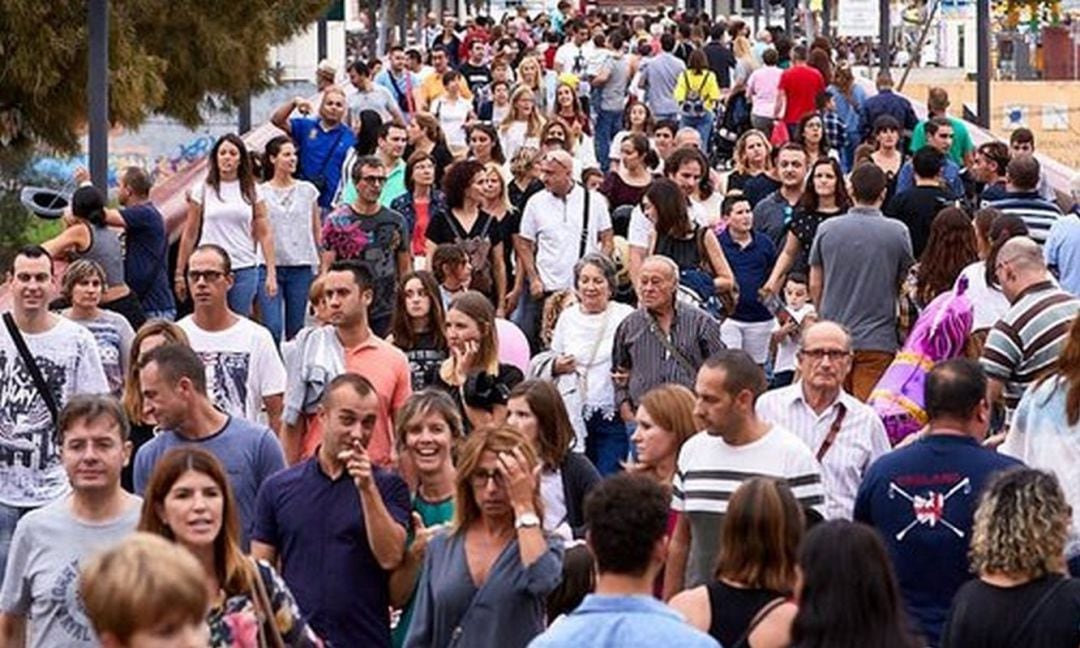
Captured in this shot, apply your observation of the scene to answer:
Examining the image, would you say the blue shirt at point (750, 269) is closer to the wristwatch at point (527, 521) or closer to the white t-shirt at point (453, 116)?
the wristwatch at point (527, 521)

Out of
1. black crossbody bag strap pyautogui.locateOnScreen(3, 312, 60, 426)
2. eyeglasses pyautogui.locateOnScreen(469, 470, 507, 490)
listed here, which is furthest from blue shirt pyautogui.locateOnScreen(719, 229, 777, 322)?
eyeglasses pyautogui.locateOnScreen(469, 470, 507, 490)

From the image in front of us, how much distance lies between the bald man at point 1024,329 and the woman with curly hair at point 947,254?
2.43 meters

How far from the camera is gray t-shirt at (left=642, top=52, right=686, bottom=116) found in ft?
106

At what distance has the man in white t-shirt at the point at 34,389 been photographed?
11.8 metres

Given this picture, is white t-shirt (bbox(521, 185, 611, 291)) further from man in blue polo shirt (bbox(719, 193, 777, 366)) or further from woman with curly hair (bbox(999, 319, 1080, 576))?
woman with curly hair (bbox(999, 319, 1080, 576))

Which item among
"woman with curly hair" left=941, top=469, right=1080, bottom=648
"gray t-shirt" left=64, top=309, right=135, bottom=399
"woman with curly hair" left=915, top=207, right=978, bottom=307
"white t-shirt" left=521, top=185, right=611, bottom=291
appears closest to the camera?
"woman with curly hair" left=941, top=469, right=1080, bottom=648

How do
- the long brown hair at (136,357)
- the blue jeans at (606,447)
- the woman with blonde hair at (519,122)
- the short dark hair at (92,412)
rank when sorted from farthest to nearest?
the woman with blonde hair at (519,122)
the blue jeans at (606,447)
the long brown hair at (136,357)
the short dark hair at (92,412)

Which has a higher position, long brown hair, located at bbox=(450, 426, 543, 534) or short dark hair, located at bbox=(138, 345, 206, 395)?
short dark hair, located at bbox=(138, 345, 206, 395)

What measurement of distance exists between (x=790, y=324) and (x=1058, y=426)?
19.6ft

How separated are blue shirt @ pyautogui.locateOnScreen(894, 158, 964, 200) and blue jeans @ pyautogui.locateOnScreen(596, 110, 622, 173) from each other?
11.3 metres

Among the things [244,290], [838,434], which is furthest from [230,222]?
[838,434]

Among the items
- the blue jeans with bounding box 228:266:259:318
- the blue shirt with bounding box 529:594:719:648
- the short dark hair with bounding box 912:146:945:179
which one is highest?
the short dark hair with bounding box 912:146:945:179

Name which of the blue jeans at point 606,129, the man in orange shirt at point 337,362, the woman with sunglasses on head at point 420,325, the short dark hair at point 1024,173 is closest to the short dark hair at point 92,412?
the man in orange shirt at point 337,362

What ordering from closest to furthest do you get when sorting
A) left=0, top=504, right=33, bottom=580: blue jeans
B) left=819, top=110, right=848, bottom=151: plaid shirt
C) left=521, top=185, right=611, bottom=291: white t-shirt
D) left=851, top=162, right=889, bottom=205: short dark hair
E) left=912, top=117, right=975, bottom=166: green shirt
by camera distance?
left=0, top=504, right=33, bottom=580: blue jeans
left=851, top=162, right=889, bottom=205: short dark hair
left=521, top=185, right=611, bottom=291: white t-shirt
left=912, top=117, right=975, bottom=166: green shirt
left=819, top=110, right=848, bottom=151: plaid shirt
